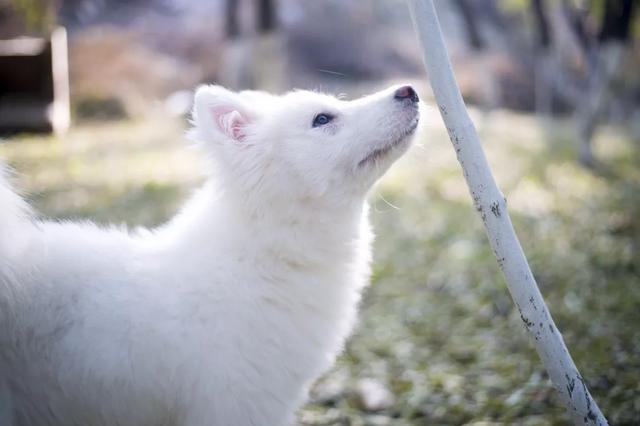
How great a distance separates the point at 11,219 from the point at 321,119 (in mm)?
1271

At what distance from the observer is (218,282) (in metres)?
2.30

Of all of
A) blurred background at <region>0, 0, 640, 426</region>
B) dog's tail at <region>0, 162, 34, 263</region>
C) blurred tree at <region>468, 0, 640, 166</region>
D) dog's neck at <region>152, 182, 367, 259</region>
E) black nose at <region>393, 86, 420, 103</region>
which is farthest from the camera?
blurred tree at <region>468, 0, 640, 166</region>

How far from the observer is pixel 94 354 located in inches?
80.4

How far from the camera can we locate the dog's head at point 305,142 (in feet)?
8.01

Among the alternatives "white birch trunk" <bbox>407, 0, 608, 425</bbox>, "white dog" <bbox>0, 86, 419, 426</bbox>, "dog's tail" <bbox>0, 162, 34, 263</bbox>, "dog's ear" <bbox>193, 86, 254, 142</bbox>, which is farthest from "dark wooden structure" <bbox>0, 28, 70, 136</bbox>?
"white birch trunk" <bbox>407, 0, 608, 425</bbox>

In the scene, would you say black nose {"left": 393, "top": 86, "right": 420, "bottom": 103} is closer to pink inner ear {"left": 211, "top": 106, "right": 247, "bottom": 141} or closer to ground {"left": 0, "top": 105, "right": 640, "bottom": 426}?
ground {"left": 0, "top": 105, "right": 640, "bottom": 426}

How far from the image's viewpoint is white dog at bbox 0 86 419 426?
6.70ft

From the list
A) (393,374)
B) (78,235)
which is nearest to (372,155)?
(78,235)

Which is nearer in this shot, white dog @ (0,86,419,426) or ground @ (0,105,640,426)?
white dog @ (0,86,419,426)

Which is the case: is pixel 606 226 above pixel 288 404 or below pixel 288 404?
below

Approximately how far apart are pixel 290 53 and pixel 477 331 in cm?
1555

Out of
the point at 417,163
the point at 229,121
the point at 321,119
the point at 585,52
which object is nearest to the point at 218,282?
the point at 229,121

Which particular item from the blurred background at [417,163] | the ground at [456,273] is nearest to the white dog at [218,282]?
the ground at [456,273]

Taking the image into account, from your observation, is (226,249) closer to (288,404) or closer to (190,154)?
(288,404)
